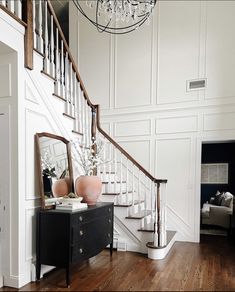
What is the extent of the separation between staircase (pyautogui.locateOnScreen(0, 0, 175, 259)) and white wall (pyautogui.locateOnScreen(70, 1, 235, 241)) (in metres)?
0.64

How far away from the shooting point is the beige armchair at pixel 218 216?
5676 mm

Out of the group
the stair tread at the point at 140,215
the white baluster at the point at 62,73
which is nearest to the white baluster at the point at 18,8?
the white baluster at the point at 62,73

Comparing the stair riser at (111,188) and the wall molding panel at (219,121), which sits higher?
the wall molding panel at (219,121)

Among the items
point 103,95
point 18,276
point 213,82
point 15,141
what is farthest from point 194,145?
point 18,276

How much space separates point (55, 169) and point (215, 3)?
14.7 ft

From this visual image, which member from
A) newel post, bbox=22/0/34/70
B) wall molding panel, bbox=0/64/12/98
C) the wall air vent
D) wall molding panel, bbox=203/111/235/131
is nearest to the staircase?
newel post, bbox=22/0/34/70

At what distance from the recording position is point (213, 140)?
4.99 m

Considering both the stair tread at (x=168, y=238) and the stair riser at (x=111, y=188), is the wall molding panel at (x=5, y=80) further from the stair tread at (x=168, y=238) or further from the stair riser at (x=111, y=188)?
the stair tread at (x=168, y=238)

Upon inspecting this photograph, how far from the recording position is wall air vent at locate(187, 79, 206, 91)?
200 inches

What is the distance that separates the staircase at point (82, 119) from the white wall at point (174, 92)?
0.64 meters

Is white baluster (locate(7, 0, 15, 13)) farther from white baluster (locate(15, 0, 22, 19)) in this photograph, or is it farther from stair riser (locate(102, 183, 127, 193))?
stair riser (locate(102, 183, 127, 193))

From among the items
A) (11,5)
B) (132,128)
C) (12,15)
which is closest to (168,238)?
(132,128)

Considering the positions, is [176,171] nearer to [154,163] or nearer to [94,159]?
[154,163]

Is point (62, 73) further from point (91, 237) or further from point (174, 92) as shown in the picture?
point (91, 237)
